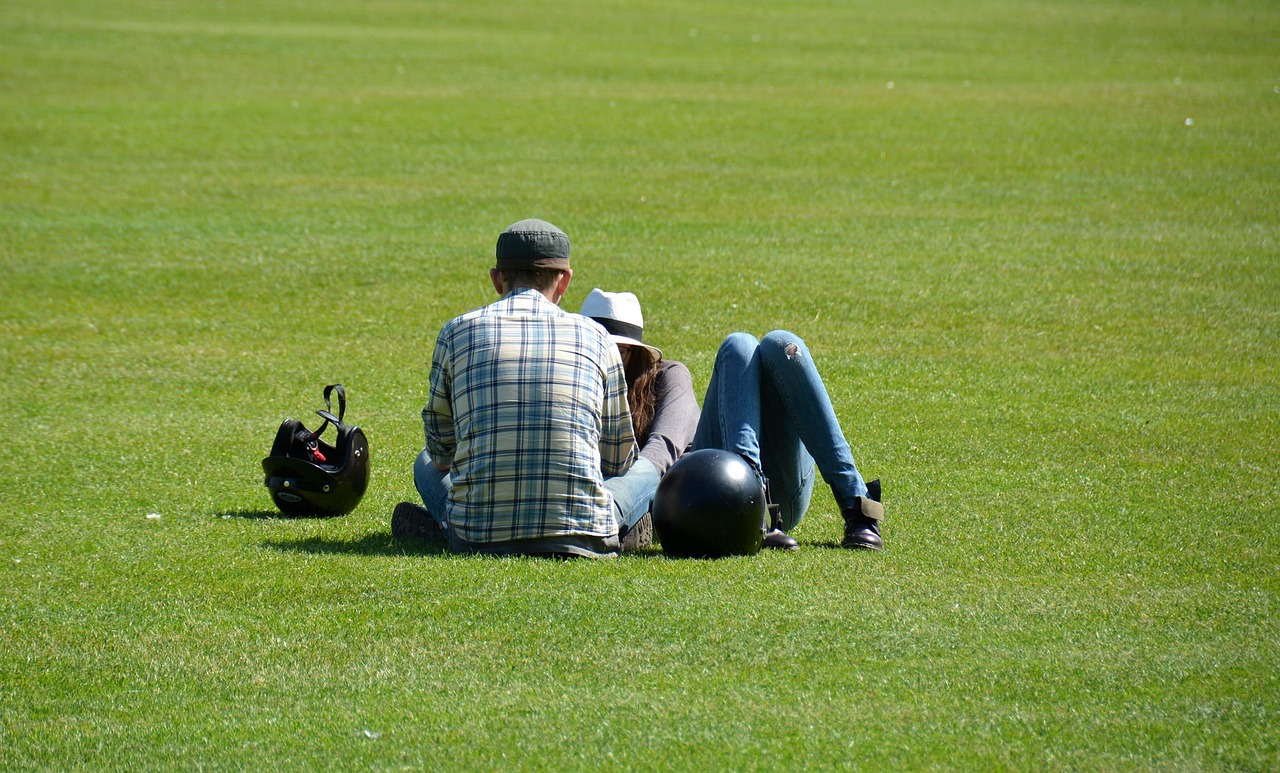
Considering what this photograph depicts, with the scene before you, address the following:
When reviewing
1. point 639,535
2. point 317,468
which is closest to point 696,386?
point 317,468

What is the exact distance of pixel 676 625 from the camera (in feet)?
18.3

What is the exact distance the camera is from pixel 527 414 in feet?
20.3

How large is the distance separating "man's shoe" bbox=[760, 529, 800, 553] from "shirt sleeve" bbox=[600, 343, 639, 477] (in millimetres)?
743

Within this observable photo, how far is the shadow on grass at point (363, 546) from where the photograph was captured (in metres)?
6.69

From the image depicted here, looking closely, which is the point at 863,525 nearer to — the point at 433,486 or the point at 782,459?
the point at 782,459

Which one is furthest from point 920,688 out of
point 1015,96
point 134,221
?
point 1015,96

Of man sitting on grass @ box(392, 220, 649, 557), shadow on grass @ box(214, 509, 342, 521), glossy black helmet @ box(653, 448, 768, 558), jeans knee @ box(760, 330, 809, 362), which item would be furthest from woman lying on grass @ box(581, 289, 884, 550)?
shadow on grass @ box(214, 509, 342, 521)

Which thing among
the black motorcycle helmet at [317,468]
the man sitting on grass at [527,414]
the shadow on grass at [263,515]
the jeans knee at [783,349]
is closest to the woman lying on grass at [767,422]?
the jeans knee at [783,349]

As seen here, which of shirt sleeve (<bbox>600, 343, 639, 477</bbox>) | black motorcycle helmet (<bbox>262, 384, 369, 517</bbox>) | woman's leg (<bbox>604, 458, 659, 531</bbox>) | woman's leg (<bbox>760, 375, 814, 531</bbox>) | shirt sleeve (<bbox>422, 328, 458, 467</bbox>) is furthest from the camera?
black motorcycle helmet (<bbox>262, 384, 369, 517</bbox>)

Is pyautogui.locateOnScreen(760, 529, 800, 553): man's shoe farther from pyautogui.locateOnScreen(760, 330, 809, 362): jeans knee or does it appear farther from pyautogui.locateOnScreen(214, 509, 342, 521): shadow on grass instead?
pyautogui.locateOnScreen(214, 509, 342, 521): shadow on grass

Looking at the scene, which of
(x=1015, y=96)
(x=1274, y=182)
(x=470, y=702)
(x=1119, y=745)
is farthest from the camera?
(x=1015, y=96)

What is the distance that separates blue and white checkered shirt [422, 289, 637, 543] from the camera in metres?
6.20

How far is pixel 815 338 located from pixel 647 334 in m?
1.55

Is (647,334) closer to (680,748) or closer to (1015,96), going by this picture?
(680,748)
